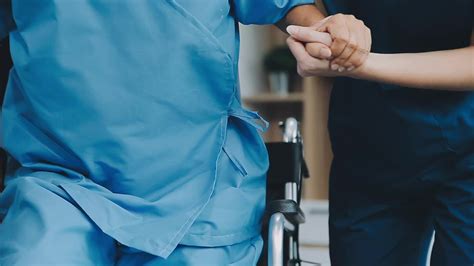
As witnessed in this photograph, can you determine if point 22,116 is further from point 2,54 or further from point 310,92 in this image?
point 310,92

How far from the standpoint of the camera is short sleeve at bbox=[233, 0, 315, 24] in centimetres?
117

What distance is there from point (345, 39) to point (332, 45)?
2 centimetres

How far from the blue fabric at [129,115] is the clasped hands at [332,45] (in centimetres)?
14

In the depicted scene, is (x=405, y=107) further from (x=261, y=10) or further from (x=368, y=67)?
(x=261, y=10)

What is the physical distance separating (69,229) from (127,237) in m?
0.09

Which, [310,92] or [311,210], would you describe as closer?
[311,210]

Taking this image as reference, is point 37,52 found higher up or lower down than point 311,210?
higher up

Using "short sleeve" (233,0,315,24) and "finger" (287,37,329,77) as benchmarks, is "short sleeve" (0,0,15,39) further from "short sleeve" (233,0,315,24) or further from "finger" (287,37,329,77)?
"finger" (287,37,329,77)

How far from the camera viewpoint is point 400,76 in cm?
106

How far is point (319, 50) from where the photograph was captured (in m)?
0.99

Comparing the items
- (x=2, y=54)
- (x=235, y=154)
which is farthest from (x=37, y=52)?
(x=235, y=154)

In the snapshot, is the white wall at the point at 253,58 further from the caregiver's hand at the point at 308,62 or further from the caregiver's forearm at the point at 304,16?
the caregiver's hand at the point at 308,62

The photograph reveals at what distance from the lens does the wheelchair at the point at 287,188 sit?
3.95ft

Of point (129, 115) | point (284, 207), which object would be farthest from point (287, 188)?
point (129, 115)
